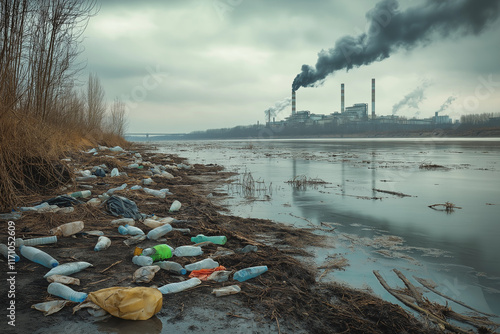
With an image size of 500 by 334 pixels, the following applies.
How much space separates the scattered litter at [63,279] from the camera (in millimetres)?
2701

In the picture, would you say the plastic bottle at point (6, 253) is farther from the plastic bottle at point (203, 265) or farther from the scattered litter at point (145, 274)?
the plastic bottle at point (203, 265)

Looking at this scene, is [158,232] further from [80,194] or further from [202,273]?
[80,194]

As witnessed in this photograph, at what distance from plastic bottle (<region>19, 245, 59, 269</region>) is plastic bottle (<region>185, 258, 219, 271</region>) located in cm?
113

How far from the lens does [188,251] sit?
11.9ft

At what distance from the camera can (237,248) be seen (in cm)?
396

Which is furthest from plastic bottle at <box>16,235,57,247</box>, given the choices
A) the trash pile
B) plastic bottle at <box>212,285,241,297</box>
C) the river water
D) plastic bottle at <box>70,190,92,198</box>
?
the river water

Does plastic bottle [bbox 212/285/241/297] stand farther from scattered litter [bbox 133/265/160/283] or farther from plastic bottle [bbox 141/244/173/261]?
plastic bottle [bbox 141/244/173/261]

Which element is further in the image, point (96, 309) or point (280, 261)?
point (280, 261)

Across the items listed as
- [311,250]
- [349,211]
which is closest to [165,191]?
[349,211]

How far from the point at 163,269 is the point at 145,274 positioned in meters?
0.27

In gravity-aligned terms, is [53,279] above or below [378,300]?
above

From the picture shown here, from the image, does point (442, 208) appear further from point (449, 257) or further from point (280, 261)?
point (280, 261)

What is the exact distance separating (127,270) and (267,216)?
3279 millimetres

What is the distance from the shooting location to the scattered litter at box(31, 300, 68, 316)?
2314 millimetres
